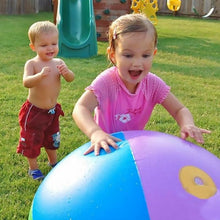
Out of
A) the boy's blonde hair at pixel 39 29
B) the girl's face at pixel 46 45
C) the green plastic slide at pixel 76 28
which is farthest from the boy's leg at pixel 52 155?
the green plastic slide at pixel 76 28

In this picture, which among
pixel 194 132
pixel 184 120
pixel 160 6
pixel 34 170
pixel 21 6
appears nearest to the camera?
pixel 194 132

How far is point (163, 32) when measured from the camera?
43.4 ft

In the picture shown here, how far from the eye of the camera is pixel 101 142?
2.19 m

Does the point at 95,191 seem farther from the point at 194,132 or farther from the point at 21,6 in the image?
the point at 21,6

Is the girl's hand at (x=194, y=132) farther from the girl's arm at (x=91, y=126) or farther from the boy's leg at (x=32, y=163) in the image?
the boy's leg at (x=32, y=163)

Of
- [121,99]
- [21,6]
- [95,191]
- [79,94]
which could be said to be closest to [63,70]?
[121,99]

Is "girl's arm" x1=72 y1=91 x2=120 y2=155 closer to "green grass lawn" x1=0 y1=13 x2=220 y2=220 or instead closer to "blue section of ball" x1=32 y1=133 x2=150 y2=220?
"blue section of ball" x1=32 y1=133 x2=150 y2=220

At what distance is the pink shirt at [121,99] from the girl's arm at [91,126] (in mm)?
66

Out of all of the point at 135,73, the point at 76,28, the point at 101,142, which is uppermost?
the point at 135,73

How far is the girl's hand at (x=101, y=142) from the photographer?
2.14 metres

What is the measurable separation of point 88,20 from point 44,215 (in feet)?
25.9

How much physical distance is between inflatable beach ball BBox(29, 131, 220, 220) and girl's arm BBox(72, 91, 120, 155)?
0.17 feet

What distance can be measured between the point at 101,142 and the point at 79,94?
3329mm

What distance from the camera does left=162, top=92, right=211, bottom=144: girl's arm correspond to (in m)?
2.50
